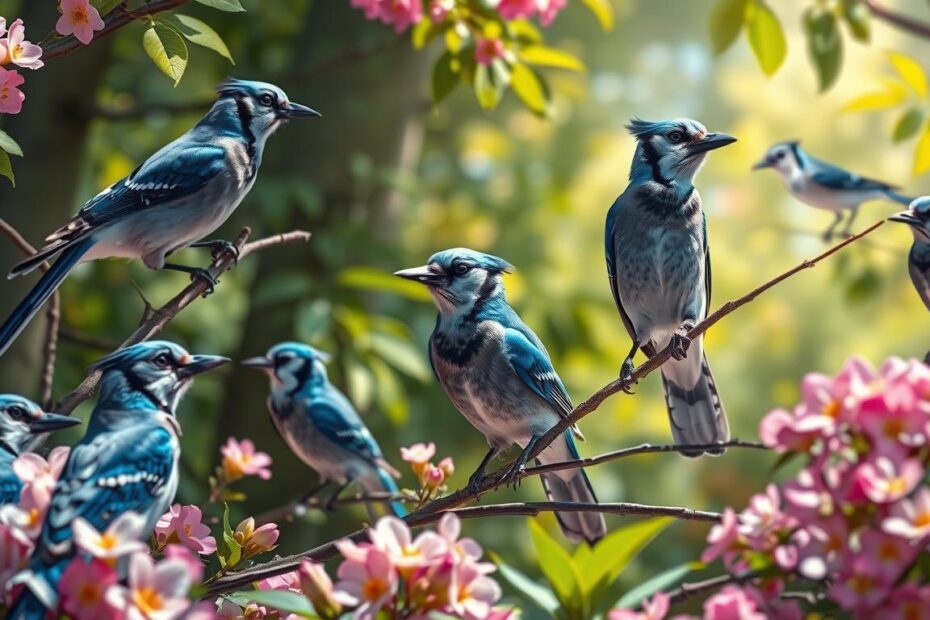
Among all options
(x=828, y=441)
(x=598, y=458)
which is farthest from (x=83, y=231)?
(x=828, y=441)

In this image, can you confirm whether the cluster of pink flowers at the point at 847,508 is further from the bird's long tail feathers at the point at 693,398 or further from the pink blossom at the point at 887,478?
the bird's long tail feathers at the point at 693,398

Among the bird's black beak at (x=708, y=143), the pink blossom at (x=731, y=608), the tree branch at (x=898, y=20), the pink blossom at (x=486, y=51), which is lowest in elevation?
the pink blossom at (x=731, y=608)

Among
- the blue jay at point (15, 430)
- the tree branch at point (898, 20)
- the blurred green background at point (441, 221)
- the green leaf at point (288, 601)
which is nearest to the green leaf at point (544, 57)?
the blurred green background at point (441, 221)

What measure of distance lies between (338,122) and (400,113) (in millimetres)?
304

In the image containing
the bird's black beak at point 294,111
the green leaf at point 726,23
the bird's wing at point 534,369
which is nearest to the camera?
the bird's black beak at point 294,111

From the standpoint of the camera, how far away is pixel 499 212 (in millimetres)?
6949

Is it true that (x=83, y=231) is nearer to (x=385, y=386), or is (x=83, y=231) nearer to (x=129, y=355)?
(x=129, y=355)

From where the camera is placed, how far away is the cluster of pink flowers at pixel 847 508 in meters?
1.43

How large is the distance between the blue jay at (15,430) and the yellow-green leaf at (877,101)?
259cm

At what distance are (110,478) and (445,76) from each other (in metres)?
1.65

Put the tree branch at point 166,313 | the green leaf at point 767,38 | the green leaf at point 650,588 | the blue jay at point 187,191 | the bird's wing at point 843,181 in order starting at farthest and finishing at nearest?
1. the bird's wing at point 843,181
2. the green leaf at point 767,38
3. the blue jay at point 187,191
4. the tree branch at point 166,313
5. the green leaf at point 650,588

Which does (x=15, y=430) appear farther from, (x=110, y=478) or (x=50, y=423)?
(x=110, y=478)

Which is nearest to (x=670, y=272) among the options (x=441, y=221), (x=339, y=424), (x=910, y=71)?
(x=910, y=71)

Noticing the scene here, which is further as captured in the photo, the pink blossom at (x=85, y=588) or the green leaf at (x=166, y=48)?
the green leaf at (x=166, y=48)
